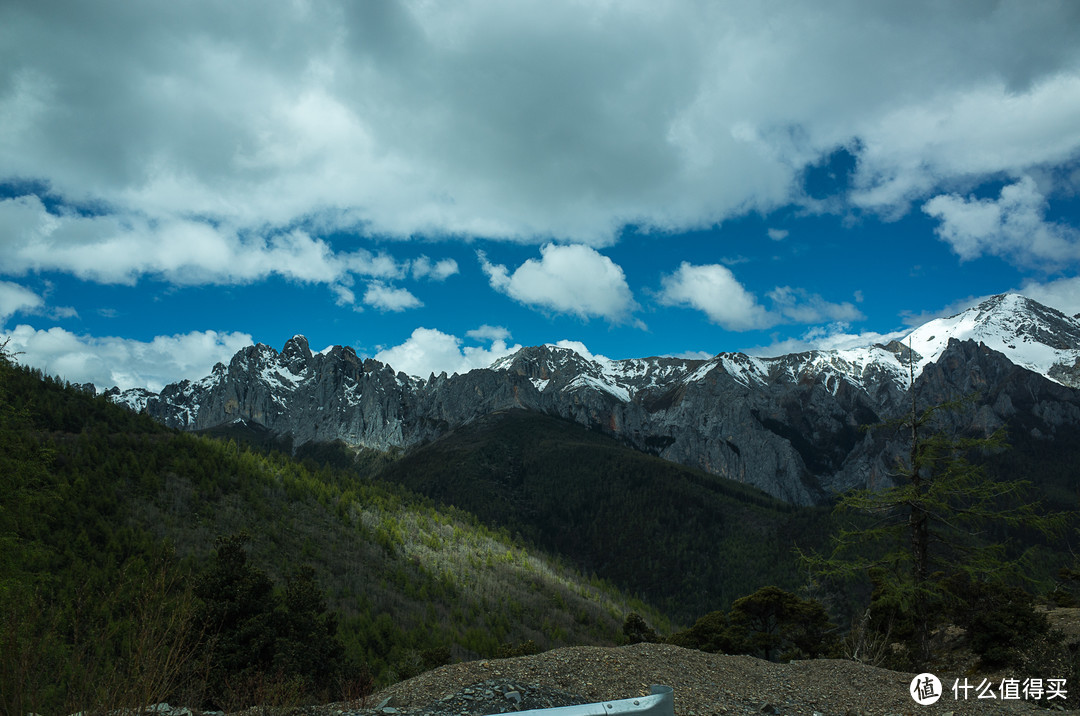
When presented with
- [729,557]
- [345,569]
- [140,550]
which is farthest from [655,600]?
[140,550]

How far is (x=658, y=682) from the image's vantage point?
494 inches

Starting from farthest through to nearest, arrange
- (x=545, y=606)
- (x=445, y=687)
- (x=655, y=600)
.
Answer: (x=655, y=600), (x=545, y=606), (x=445, y=687)

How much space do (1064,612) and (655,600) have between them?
144350 mm

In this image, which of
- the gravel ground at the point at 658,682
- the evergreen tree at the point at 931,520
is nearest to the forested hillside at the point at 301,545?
the gravel ground at the point at 658,682

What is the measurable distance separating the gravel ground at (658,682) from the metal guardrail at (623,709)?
5.90 m

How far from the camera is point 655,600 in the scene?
6156 inches

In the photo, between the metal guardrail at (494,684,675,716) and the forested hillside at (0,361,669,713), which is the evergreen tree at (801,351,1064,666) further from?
the forested hillside at (0,361,669,713)

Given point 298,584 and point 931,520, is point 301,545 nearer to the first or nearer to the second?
point 298,584

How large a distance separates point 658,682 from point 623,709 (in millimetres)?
9712

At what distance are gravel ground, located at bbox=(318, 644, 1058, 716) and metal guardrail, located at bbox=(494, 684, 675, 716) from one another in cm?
590

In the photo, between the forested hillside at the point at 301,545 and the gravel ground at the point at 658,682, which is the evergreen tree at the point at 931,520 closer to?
the gravel ground at the point at 658,682

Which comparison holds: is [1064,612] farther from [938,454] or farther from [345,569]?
[345,569]

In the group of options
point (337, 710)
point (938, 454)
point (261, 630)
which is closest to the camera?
point (337, 710)

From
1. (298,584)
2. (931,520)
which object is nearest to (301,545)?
(298,584)
